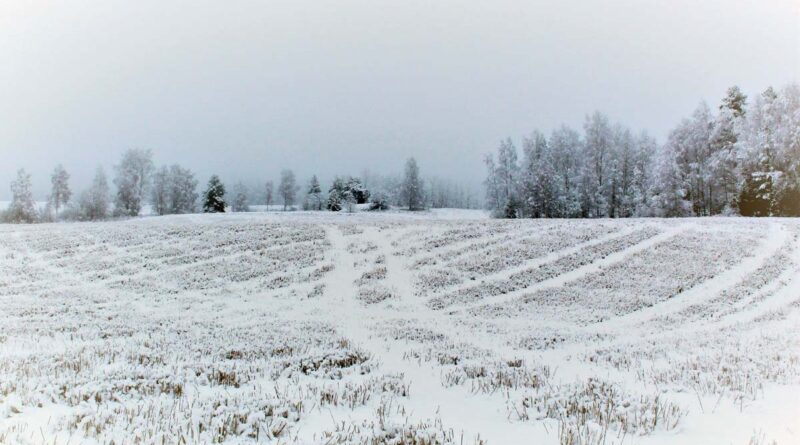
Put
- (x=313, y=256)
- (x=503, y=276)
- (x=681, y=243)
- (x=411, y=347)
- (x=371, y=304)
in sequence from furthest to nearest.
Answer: (x=313, y=256) < (x=681, y=243) < (x=503, y=276) < (x=371, y=304) < (x=411, y=347)

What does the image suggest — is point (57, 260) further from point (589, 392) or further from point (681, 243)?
point (681, 243)

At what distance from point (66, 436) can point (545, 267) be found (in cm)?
2214

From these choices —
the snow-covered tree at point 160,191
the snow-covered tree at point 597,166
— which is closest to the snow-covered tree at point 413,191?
the snow-covered tree at point 597,166

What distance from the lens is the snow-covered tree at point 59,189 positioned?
38.9 meters

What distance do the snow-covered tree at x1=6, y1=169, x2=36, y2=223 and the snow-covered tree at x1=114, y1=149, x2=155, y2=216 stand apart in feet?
26.7

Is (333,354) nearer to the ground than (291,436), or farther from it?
nearer to the ground

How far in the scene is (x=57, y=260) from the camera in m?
22.6

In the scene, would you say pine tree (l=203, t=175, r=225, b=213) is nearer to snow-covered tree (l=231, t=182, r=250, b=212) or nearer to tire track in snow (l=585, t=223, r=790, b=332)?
snow-covered tree (l=231, t=182, r=250, b=212)

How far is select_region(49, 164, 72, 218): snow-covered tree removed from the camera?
38938 mm

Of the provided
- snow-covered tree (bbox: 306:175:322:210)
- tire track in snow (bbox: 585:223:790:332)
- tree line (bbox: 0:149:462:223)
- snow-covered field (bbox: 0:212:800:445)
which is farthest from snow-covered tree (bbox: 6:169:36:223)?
snow-covered tree (bbox: 306:175:322:210)

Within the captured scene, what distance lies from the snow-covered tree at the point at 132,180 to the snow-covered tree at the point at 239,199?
35530mm

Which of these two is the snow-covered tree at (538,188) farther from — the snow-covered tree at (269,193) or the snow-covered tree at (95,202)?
the snow-covered tree at (269,193)

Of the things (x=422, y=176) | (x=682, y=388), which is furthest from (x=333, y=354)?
(x=422, y=176)

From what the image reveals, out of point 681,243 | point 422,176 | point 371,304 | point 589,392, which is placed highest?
point 422,176
